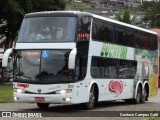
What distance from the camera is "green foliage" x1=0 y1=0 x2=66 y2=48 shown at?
43.1 m

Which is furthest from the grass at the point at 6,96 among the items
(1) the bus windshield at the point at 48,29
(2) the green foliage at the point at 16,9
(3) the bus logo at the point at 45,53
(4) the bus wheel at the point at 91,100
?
(2) the green foliage at the point at 16,9

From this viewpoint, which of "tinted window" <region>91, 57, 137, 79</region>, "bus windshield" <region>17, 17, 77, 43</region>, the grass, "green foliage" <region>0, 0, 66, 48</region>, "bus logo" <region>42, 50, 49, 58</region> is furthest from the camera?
"green foliage" <region>0, 0, 66, 48</region>

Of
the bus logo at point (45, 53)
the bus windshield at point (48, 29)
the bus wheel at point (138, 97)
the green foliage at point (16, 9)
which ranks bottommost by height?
the bus wheel at point (138, 97)

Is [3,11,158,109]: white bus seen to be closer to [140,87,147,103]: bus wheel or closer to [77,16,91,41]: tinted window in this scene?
[77,16,91,41]: tinted window

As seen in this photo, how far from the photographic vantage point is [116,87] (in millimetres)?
23828

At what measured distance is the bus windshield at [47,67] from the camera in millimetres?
18906

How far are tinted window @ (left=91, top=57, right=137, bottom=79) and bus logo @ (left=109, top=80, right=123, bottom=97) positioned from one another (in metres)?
0.27

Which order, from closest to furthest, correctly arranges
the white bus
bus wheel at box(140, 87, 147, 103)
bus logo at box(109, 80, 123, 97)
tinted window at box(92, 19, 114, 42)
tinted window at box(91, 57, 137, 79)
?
the white bus < tinted window at box(92, 19, 114, 42) < tinted window at box(91, 57, 137, 79) < bus logo at box(109, 80, 123, 97) < bus wheel at box(140, 87, 147, 103)

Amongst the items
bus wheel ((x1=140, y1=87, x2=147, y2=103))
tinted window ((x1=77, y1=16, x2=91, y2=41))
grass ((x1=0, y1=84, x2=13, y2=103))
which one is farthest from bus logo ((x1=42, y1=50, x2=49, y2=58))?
bus wheel ((x1=140, y1=87, x2=147, y2=103))

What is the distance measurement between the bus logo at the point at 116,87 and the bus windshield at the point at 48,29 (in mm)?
4573

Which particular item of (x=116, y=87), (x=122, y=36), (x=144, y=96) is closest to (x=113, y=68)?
(x=116, y=87)

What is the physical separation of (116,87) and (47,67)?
5696 mm

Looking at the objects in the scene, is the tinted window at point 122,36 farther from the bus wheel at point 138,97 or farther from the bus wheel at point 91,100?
the bus wheel at point 138,97

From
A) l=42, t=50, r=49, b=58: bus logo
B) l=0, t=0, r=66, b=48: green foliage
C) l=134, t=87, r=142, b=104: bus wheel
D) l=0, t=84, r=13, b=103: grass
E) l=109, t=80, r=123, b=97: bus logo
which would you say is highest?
l=0, t=0, r=66, b=48: green foliage
